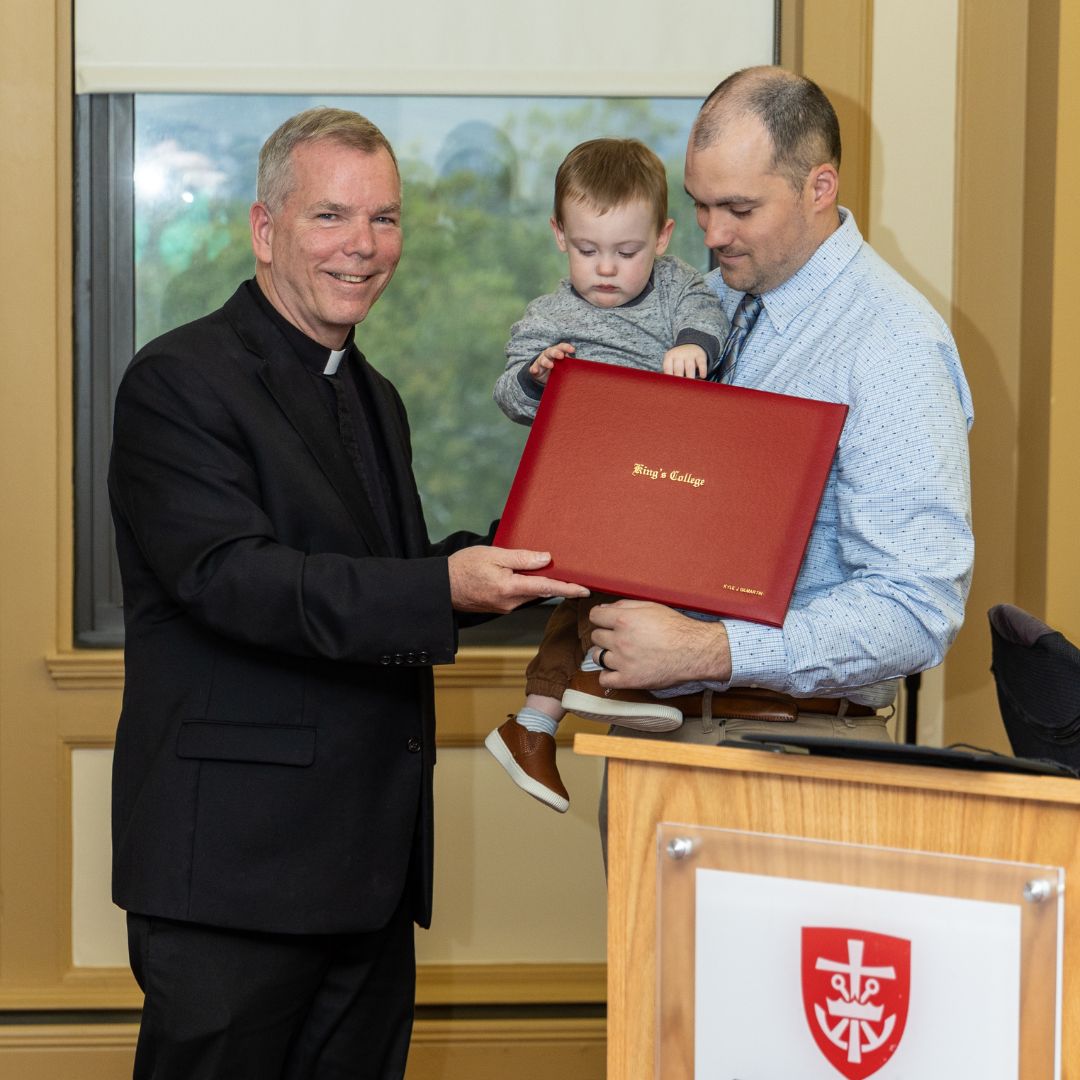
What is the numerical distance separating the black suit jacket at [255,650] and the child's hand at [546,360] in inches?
13.4

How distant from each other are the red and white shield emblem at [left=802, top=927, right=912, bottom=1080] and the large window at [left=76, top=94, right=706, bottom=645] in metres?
2.02

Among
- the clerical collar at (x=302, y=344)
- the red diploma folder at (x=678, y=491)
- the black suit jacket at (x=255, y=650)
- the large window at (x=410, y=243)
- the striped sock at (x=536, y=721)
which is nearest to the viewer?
the red diploma folder at (x=678, y=491)

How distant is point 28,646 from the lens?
318 centimetres

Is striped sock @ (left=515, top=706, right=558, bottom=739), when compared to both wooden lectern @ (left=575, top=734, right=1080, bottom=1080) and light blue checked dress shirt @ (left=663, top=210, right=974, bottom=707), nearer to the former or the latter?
light blue checked dress shirt @ (left=663, top=210, right=974, bottom=707)

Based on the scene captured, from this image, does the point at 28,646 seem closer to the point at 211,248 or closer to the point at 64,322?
the point at 64,322

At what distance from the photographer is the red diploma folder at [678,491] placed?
1.79 meters

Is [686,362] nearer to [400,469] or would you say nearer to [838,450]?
[838,450]

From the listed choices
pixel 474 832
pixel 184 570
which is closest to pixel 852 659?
pixel 184 570

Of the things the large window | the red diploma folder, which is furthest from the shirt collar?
the large window

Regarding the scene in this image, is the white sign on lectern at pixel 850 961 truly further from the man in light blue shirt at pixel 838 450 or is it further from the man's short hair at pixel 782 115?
the man's short hair at pixel 782 115

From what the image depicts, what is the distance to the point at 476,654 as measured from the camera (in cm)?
325

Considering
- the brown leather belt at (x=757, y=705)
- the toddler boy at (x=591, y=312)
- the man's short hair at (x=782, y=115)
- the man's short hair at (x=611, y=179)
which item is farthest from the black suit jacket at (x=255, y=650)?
the man's short hair at (x=782, y=115)

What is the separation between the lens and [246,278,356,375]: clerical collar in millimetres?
2162

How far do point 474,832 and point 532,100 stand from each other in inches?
71.5
